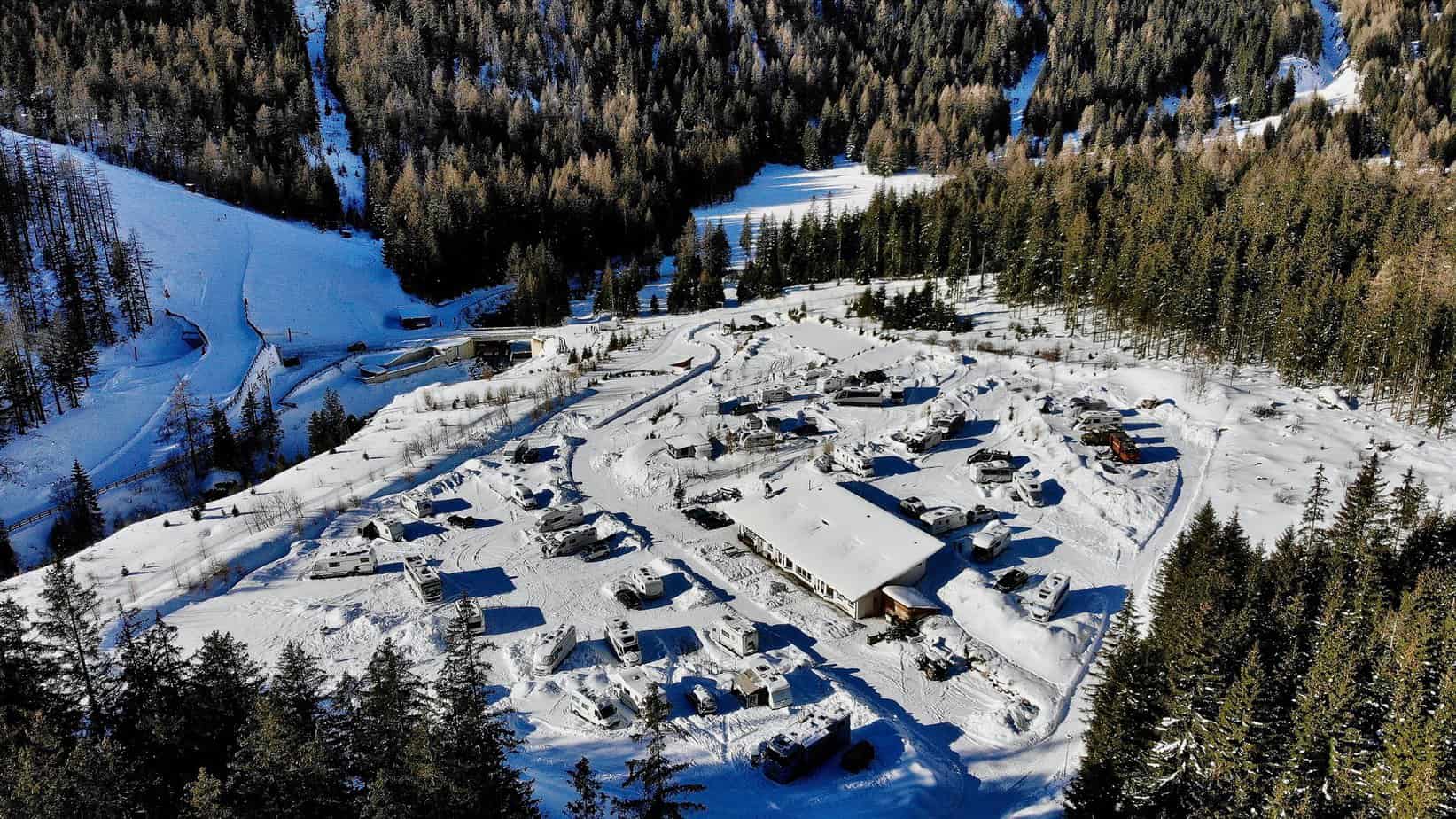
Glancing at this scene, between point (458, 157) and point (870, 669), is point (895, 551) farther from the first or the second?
point (458, 157)

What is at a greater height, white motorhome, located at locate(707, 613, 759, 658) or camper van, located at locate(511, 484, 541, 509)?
camper van, located at locate(511, 484, 541, 509)

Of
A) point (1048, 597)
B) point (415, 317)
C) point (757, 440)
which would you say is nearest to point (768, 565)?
point (1048, 597)

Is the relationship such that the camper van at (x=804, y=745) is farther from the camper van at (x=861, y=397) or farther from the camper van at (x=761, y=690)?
the camper van at (x=861, y=397)

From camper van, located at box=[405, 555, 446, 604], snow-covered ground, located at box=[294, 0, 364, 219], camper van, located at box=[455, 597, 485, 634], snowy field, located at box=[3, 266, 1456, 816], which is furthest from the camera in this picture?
snow-covered ground, located at box=[294, 0, 364, 219]

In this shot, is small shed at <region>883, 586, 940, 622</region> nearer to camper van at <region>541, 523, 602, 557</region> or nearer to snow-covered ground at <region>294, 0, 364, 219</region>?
camper van at <region>541, 523, 602, 557</region>

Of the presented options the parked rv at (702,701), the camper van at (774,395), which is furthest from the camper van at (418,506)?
the camper van at (774,395)

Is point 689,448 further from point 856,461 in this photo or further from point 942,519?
point 942,519

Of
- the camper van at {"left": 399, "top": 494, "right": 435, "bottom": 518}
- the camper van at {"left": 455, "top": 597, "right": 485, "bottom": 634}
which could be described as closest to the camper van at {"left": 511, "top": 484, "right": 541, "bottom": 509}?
the camper van at {"left": 399, "top": 494, "right": 435, "bottom": 518}
